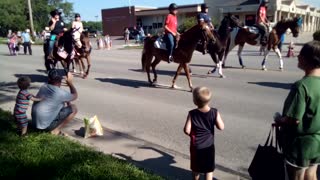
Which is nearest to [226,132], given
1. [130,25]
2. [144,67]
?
[144,67]

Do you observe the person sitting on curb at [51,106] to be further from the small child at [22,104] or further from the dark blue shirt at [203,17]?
the dark blue shirt at [203,17]

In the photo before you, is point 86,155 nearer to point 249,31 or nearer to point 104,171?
point 104,171

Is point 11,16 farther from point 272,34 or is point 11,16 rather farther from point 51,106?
point 51,106

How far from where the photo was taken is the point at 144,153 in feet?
19.7

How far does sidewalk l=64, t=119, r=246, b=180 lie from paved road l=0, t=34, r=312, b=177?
272 mm

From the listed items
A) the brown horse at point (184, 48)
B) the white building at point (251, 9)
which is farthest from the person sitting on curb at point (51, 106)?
the white building at point (251, 9)

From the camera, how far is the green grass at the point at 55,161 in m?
4.86

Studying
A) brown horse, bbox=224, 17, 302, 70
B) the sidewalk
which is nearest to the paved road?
the sidewalk

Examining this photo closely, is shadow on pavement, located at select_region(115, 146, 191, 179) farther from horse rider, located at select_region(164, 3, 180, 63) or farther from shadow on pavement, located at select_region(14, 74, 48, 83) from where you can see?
shadow on pavement, located at select_region(14, 74, 48, 83)

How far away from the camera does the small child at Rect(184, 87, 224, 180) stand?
4180mm

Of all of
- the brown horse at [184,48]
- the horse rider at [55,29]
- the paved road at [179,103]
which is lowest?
the paved road at [179,103]

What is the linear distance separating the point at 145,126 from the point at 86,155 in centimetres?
226

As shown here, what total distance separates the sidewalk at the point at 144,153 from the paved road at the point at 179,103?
27 centimetres

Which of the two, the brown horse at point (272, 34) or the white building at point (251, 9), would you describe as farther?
the white building at point (251, 9)
